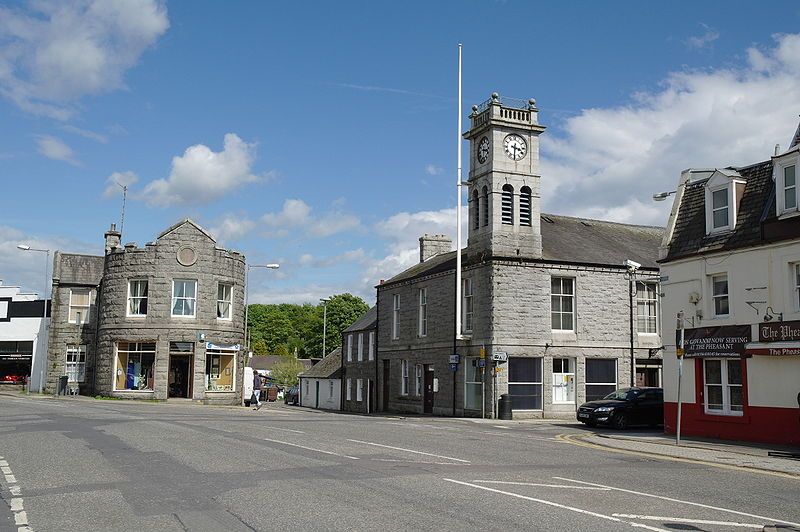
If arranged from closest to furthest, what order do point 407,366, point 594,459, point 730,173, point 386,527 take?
1. point 386,527
2. point 594,459
3. point 730,173
4. point 407,366

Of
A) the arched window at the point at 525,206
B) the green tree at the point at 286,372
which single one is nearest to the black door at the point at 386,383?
the arched window at the point at 525,206

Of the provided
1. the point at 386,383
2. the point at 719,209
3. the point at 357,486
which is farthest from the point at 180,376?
the point at 357,486

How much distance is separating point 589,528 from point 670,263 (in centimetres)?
1744

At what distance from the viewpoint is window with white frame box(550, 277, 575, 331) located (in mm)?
35312

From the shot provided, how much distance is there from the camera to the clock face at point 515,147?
3562 centimetres

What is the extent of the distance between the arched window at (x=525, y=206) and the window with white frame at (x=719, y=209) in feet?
41.0

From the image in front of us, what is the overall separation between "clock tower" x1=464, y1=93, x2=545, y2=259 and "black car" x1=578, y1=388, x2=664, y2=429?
29.4 ft

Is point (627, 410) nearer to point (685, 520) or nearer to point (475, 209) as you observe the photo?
point (475, 209)

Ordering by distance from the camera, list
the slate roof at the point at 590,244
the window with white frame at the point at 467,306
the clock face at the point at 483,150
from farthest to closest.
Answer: the slate roof at the point at 590,244 → the window with white frame at the point at 467,306 → the clock face at the point at 483,150

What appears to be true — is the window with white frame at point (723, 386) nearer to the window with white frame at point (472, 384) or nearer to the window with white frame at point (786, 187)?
the window with white frame at point (786, 187)

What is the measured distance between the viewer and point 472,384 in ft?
115

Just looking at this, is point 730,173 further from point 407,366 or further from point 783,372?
point 407,366

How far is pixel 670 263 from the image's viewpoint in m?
24.4

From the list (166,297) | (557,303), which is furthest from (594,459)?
(166,297)
